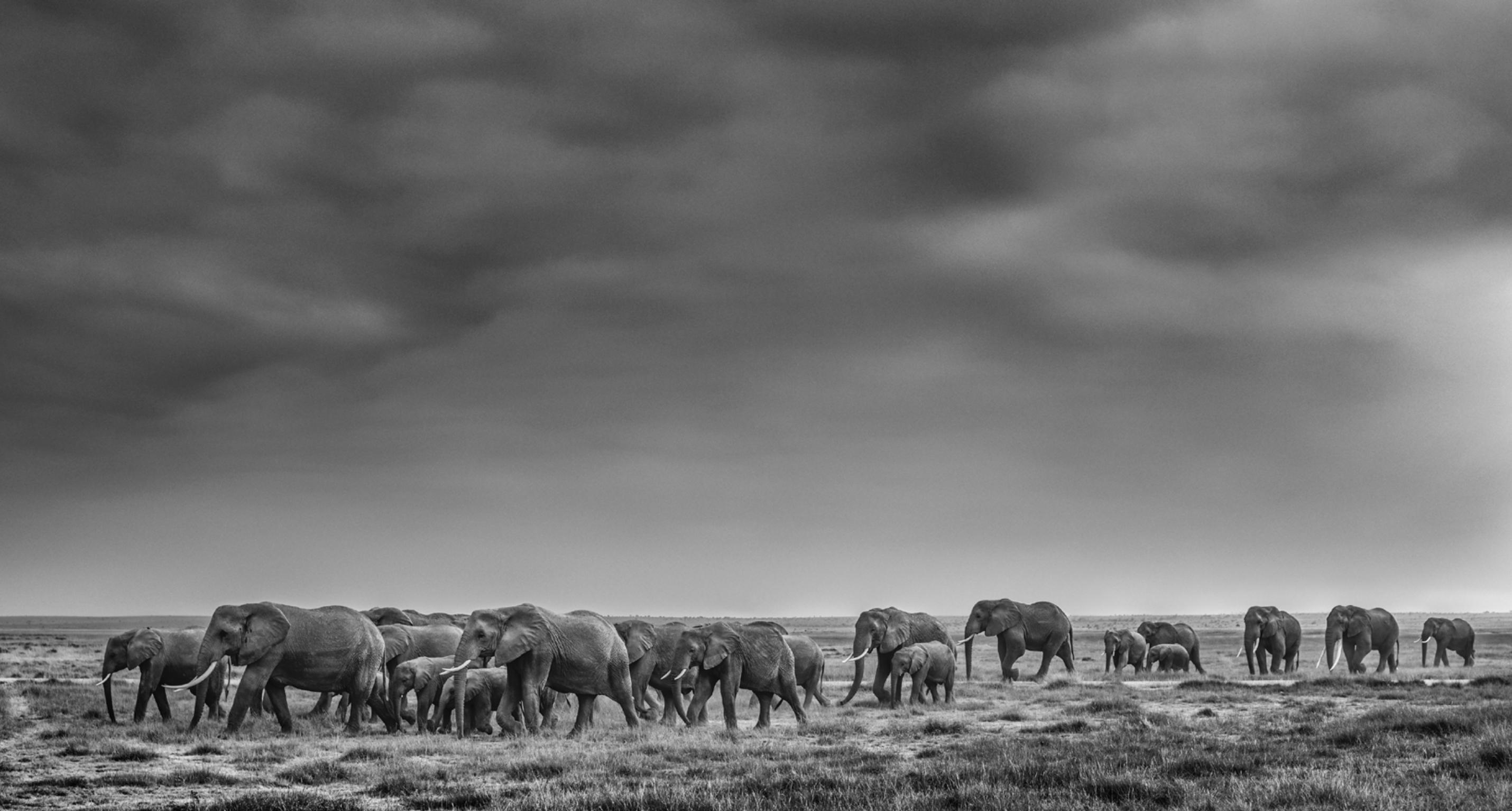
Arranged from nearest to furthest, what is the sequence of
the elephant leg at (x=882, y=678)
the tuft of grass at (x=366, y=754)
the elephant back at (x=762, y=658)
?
the tuft of grass at (x=366, y=754), the elephant back at (x=762, y=658), the elephant leg at (x=882, y=678)

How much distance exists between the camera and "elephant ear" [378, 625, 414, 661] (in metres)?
34.5

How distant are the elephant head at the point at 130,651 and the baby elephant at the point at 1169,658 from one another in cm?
4465

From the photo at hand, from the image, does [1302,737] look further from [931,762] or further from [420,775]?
[420,775]

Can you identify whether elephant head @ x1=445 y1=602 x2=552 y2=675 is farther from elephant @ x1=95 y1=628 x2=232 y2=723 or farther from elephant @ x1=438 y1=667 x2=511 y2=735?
elephant @ x1=95 y1=628 x2=232 y2=723

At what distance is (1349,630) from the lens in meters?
57.5

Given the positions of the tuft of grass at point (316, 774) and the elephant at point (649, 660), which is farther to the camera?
the elephant at point (649, 660)

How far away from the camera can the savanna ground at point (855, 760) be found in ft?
50.5

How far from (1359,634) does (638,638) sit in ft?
129

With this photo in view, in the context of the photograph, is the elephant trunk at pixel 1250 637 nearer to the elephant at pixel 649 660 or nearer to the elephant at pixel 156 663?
the elephant at pixel 649 660

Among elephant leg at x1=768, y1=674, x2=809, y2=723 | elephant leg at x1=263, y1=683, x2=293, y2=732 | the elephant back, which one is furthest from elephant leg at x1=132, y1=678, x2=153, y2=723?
elephant leg at x1=768, y1=674, x2=809, y2=723

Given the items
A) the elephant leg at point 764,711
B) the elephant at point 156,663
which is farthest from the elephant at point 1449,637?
the elephant at point 156,663

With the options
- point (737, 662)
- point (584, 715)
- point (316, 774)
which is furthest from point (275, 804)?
point (737, 662)

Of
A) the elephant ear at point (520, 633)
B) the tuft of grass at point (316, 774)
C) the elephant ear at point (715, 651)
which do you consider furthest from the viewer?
the elephant ear at point (715, 651)

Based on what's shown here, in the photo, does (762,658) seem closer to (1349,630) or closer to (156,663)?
(156,663)
